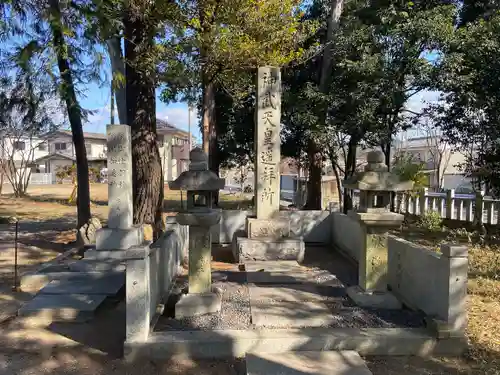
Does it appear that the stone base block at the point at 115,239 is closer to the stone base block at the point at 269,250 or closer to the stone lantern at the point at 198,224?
the stone base block at the point at 269,250

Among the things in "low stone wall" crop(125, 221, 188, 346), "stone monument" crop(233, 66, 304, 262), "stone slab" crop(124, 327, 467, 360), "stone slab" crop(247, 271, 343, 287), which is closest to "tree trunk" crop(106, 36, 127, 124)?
"stone monument" crop(233, 66, 304, 262)

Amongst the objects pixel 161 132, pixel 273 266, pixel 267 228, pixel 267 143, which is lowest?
pixel 273 266

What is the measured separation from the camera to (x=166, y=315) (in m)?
5.23

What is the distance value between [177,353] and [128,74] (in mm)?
6363

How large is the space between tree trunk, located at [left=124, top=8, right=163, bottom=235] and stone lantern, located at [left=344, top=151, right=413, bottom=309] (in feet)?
16.0

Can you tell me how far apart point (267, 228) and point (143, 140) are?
323cm

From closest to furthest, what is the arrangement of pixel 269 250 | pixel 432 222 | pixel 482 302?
pixel 482 302 → pixel 269 250 → pixel 432 222

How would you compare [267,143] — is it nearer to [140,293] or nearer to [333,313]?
[333,313]

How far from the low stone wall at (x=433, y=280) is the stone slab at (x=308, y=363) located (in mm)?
1128

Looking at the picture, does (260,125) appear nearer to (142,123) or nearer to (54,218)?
(142,123)

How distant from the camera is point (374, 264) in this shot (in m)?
5.42

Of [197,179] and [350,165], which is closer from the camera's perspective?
[197,179]

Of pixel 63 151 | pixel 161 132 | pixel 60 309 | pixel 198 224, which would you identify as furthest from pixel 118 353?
pixel 63 151

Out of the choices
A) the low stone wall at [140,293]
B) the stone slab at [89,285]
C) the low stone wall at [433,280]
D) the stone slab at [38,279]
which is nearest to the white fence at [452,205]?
the low stone wall at [433,280]
